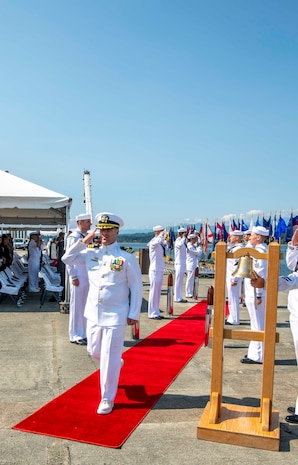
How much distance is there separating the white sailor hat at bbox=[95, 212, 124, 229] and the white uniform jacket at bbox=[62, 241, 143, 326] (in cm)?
22

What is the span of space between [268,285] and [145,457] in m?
1.72

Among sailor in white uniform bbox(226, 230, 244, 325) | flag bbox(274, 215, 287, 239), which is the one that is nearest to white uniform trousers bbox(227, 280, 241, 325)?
sailor in white uniform bbox(226, 230, 244, 325)

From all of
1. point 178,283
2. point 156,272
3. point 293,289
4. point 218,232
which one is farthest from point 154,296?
point 218,232

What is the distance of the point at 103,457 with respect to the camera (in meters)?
3.68

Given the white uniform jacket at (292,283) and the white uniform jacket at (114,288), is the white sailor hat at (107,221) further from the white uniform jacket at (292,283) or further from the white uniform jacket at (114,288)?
the white uniform jacket at (292,283)

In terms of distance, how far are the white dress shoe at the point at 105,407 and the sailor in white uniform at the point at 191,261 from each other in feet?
28.4

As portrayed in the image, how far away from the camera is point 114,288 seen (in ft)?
15.4

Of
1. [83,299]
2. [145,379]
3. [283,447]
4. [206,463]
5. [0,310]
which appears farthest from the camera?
[0,310]

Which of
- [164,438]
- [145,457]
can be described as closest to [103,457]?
[145,457]

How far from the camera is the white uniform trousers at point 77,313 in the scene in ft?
24.6

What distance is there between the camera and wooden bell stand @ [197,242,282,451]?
398 centimetres

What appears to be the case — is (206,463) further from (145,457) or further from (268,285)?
(268,285)

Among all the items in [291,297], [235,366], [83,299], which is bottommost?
[235,366]

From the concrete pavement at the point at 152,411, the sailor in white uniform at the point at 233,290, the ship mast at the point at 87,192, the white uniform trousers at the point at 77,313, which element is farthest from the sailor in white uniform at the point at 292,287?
the ship mast at the point at 87,192
